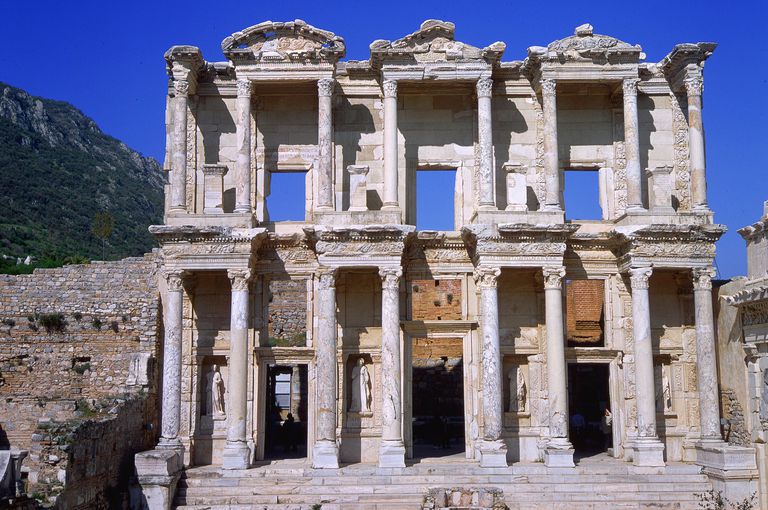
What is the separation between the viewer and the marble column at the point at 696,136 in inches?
840

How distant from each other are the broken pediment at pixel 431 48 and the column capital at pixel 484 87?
50cm

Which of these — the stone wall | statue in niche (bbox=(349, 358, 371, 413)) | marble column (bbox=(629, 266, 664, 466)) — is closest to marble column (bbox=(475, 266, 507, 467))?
statue in niche (bbox=(349, 358, 371, 413))

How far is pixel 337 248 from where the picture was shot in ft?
66.4

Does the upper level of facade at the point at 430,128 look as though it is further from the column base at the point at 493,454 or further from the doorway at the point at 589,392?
the doorway at the point at 589,392

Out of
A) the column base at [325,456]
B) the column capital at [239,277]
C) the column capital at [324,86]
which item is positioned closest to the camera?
the column base at [325,456]

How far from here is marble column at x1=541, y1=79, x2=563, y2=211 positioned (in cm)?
2081

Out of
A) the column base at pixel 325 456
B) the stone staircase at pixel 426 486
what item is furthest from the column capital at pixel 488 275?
the column base at pixel 325 456

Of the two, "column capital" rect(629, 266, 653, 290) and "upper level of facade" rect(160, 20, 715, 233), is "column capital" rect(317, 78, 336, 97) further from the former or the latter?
"column capital" rect(629, 266, 653, 290)

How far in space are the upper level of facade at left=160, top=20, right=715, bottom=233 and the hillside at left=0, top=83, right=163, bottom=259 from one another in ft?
96.8

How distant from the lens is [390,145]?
68.7 ft

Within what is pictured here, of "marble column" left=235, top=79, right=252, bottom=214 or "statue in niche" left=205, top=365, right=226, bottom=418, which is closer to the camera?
"marble column" left=235, top=79, right=252, bottom=214

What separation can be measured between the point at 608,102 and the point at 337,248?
796 centimetres

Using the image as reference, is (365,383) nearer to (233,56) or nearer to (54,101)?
(233,56)

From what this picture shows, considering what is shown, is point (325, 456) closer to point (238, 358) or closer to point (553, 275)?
point (238, 358)
